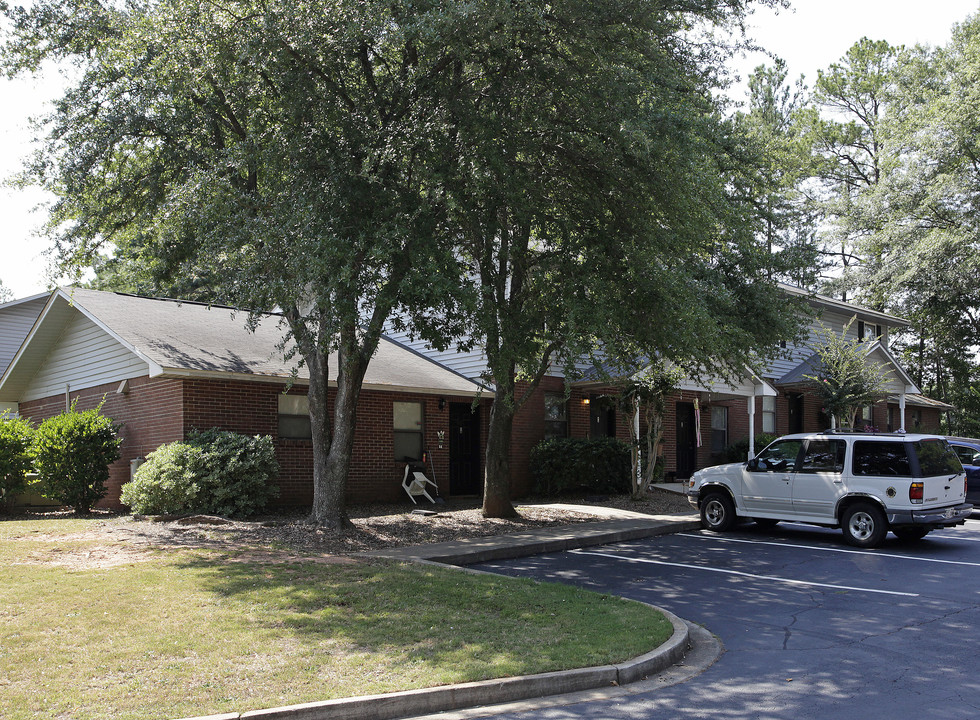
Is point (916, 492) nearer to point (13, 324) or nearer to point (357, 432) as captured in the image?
point (357, 432)

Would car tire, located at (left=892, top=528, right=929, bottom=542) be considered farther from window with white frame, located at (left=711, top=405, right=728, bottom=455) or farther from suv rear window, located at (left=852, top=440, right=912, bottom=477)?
window with white frame, located at (left=711, top=405, right=728, bottom=455)

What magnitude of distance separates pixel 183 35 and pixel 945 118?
30.0 metres

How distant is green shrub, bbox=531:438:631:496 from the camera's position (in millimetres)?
20031

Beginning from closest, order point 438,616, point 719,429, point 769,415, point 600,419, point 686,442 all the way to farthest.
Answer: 1. point 438,616
2. point 600,419
3. point 686,442
4. point 719,429
5. point 769,415

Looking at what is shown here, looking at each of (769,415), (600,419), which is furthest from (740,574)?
(769,415)

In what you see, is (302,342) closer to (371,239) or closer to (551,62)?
(371,239)

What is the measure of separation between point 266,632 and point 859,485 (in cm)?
1007

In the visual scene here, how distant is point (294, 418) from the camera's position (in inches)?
687

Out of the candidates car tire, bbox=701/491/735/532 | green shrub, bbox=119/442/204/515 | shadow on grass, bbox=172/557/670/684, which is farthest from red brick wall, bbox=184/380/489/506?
car tire, bbox=701/491/735/532

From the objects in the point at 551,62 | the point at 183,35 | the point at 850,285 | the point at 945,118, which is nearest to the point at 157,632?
the point at 183,35

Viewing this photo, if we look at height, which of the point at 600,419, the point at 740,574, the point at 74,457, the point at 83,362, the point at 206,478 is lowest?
the point at 740,574

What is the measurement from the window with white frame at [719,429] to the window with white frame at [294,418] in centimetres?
1427

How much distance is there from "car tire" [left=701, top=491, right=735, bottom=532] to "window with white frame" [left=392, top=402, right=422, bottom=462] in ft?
23.7

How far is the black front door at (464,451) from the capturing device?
2044cm
